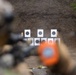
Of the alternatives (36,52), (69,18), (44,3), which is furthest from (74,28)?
(36,52)

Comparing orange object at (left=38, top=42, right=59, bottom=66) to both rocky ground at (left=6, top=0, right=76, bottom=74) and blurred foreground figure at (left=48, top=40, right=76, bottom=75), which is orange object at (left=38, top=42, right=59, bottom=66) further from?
rocky ground at (left=6, top=0, right=76, bottom=74)

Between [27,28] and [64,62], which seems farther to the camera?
[27,28]

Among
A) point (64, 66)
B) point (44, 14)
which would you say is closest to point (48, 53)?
point (64, 66)

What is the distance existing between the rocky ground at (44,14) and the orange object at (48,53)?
4977mm

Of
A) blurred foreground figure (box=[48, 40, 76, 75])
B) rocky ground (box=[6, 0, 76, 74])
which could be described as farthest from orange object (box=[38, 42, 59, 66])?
rocky ground (box=[6, 0, 76, 74])

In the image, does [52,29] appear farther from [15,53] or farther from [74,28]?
[15,53]

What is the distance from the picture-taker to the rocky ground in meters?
5.37

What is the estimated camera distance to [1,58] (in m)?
0.34

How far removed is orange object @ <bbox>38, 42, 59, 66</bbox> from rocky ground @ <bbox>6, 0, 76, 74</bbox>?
4977 mm

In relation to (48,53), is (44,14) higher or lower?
higher

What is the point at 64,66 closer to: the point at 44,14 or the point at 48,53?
the point at 48,53

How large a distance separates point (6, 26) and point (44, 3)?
5.15 metres

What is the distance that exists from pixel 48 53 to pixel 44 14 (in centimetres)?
505

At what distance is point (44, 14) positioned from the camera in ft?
17.7
